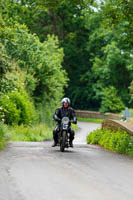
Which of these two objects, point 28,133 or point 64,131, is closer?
point 64,131

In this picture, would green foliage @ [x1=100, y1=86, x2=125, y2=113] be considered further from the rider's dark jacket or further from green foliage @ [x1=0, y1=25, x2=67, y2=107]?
the rider's dark jacket

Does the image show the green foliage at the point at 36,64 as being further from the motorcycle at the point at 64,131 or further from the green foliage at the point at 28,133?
the motorcycle at the point at 64,131

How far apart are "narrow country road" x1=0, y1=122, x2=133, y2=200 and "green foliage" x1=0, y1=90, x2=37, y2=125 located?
12.8 metres

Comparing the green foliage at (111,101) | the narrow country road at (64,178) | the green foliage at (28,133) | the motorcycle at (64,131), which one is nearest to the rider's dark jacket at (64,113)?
the motorcycle at (64,131)

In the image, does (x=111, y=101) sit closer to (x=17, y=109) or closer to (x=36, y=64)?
(x=36, y=64)

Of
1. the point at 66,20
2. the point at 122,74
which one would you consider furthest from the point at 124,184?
the point at 66,20

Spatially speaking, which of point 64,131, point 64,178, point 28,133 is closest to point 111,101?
point 28,133

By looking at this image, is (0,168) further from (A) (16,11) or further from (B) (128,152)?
(A) (16,11)

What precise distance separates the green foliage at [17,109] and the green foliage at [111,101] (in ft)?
79.3

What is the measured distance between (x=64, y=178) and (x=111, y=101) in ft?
142

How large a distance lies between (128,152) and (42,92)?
19.4 meters

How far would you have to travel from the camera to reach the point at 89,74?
189ft

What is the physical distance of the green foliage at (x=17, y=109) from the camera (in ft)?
82.8

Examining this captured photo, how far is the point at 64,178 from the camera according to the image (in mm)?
8836
